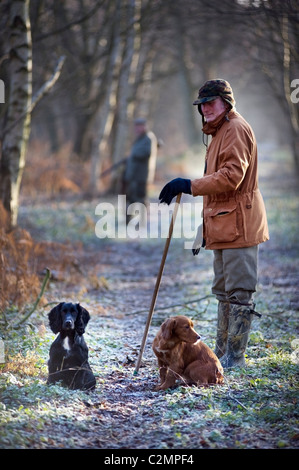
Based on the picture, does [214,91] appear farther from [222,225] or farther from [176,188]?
[222,225]

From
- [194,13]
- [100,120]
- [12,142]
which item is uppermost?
[194,13]

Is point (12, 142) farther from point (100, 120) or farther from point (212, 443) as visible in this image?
point (100, 120)

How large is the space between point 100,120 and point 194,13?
5070 mm

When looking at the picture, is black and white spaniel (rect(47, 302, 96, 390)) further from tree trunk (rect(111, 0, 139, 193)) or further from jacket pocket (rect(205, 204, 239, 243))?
tree trunk (rect(111, 0, 139, 193))

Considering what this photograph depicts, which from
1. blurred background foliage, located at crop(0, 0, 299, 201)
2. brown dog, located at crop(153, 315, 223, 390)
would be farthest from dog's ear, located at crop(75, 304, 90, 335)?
blurred background foliage, located at crop(0, 0, 299, 201)

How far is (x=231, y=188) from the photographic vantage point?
17.6ft

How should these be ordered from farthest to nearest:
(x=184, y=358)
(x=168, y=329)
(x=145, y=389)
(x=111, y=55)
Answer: (x=111, y=55), (x=145, y=389), (x=184, y=358), (x=168, y=329)

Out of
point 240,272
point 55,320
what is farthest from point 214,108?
point 55,320

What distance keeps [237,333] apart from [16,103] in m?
5.68

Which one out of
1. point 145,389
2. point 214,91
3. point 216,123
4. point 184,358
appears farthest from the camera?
point 216,123

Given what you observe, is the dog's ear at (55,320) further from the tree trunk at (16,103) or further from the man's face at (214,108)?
the tree trunk at (16,103)

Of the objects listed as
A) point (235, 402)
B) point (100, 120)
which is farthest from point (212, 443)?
point (100, 120)

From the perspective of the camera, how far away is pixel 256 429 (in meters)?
4.39
